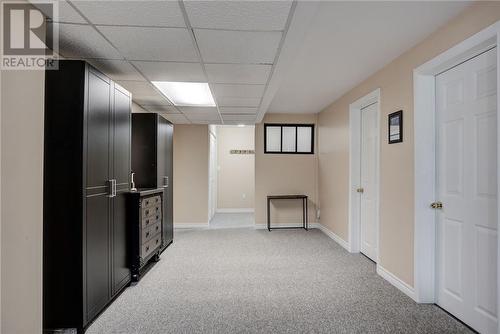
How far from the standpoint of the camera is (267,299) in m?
2.46

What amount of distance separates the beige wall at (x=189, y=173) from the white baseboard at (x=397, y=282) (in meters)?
3.63

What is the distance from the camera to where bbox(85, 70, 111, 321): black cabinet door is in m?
2.00

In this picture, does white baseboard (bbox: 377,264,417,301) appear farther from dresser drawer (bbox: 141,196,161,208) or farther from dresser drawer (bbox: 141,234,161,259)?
dresser drawer (bbox: 141,196,161,208)

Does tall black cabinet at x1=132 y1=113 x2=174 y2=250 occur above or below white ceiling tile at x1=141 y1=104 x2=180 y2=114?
below

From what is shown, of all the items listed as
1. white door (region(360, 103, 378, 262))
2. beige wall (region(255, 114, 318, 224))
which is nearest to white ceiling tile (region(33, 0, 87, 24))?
white door (region(360, 103, 378, 262))

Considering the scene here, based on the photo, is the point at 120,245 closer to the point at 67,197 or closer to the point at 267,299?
the point at 67,197

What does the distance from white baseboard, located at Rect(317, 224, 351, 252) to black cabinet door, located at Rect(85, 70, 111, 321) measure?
328 cm

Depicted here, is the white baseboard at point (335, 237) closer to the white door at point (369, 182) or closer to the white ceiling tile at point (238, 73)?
the white door at point (369, 182)

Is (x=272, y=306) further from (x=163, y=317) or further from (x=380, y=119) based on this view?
(x=380, y=119)

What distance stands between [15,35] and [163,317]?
7.12 feet

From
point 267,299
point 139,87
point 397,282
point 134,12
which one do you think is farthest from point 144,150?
point 397,282

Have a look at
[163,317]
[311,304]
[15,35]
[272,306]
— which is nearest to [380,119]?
[311,304]

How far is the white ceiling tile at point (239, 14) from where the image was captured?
1598 millimetres

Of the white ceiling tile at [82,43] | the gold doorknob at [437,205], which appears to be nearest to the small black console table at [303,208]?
the gold doorknob at [437,205]
